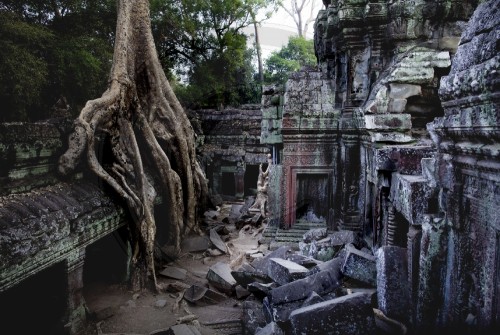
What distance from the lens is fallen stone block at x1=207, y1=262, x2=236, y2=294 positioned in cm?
480

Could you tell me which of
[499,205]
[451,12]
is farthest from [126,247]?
[451,12]

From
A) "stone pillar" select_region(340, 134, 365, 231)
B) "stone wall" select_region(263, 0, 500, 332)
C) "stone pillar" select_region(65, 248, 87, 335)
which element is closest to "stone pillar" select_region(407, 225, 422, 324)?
"stone wall" select_region(263, 0, 500, 332)

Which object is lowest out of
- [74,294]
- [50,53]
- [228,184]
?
[228,184]

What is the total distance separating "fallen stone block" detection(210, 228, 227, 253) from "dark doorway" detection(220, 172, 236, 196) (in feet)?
18.7

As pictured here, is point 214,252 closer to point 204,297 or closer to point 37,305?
point 204,297

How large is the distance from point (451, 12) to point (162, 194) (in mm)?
5249

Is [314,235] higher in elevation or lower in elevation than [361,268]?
lower

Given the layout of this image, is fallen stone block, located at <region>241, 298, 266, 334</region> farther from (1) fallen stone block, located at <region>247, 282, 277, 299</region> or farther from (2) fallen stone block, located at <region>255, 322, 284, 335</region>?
(2) fallen stone block, located at <region>255, 322, 284, 335</region>

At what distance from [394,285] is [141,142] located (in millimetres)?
4795

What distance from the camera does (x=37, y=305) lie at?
3932 millimetres

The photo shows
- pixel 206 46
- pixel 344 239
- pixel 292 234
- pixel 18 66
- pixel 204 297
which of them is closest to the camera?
pixel 204 297

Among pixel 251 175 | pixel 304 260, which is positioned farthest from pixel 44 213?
pixel 251 175

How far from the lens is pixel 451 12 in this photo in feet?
16.6

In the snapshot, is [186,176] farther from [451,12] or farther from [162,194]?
[451,12]
